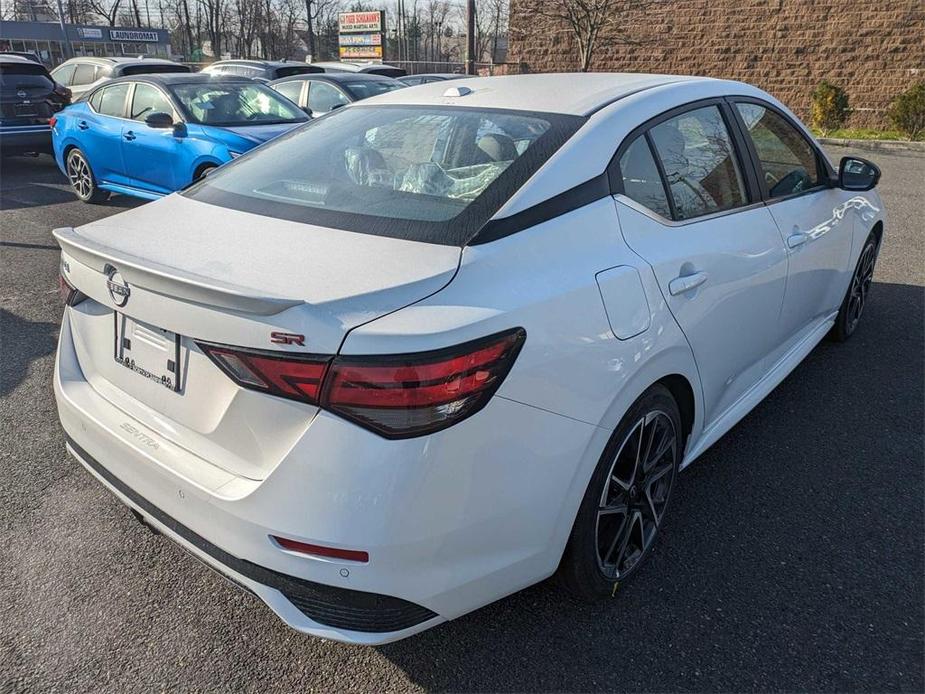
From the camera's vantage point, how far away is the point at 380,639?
179 centimetres

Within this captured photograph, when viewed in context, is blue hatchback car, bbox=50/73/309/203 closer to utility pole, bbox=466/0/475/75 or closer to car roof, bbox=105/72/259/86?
car roof, bbox=105/72/259/86

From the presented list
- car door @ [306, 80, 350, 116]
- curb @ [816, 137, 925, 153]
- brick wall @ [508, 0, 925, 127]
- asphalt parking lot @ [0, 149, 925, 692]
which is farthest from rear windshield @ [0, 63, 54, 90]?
brick wall @ [508, 0, 925, 127]

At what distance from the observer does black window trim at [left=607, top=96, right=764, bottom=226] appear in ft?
7.69

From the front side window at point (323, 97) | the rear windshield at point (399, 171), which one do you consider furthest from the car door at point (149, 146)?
the rear windshield at point (399, 171)

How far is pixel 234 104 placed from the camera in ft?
26.4

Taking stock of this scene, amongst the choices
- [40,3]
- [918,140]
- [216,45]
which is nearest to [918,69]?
[918,140]

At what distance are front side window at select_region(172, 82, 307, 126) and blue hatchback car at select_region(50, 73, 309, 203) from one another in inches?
0.4

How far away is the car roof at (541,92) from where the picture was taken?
2.56m

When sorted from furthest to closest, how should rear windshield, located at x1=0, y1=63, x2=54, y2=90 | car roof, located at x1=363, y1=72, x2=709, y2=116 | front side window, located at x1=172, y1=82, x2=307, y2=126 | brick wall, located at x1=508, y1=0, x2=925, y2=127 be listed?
brick wall, located at x1=508, y1=0, x2=925, y2=127, rear windshield, located at x1=0, y1=63, x2=54, y2=90, front side window, located at x1=172, y1=82, x2=307, y2=126, car roof, located at x1=363, y1=72, x2=709, y2=116

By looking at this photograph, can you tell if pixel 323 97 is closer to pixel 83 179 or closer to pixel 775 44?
pixel 83 179

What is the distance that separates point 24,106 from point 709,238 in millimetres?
11468

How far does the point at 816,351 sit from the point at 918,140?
1355cm

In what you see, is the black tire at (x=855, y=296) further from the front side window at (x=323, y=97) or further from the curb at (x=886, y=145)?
the curb at (x=886, y=145)

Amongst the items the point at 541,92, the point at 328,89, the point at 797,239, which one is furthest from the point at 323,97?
the point at 797,239
